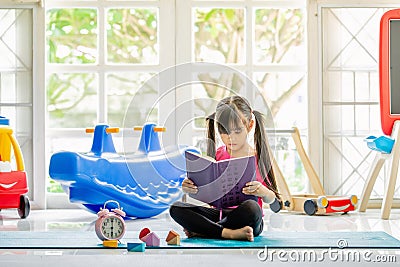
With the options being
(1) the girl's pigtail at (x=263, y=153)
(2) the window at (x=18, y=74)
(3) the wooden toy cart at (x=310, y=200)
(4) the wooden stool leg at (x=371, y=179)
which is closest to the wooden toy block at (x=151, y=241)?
(1) the girl's pigtail at (x=263, y=153)

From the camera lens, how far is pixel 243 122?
2.68m

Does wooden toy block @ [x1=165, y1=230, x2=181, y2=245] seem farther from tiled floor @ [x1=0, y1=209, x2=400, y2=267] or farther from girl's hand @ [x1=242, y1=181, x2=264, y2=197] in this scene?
girl's hand @ [x1=242, y1=181, x2=264, y2=197]

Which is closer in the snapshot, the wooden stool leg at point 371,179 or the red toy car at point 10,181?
the red toy car at point 10,181

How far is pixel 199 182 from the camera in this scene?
8.46 ft

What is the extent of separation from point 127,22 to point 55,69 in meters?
2.14

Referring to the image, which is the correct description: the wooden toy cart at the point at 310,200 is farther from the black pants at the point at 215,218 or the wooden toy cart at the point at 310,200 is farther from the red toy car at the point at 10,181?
the red toy car at the point at 10,181

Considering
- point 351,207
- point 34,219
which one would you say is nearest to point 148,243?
point 34,219

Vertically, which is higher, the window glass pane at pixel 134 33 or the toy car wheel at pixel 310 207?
the window glass pane at pixel 134 33

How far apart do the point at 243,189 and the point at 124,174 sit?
979 millimetres

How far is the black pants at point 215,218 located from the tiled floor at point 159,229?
198 mm

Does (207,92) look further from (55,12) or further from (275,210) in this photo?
(275,210)

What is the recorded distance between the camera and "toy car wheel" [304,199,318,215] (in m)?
3.68

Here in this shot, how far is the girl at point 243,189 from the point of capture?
2.57 metres

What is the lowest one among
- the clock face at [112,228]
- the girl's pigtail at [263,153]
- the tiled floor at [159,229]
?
the tiled floor at [159,229]
